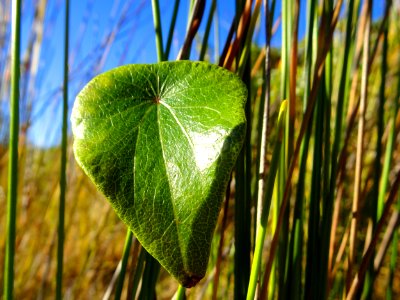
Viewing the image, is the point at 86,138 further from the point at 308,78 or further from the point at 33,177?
the point at 33,177

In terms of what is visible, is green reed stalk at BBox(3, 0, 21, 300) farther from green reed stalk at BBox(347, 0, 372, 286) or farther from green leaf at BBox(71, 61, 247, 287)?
green reed stalk at BBox(347, 0, 372, 286)

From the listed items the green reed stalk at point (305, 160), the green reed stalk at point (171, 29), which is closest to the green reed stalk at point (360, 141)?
the green reed stalk at point (305, 160)

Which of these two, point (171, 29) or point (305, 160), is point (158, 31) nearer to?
point (171, 29)

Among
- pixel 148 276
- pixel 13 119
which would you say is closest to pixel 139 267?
pixel 148 276

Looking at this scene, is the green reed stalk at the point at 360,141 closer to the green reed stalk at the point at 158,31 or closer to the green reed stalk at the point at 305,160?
the green reed stalk at the point at 305,160

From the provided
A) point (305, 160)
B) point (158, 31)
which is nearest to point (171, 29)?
point (158, 31)

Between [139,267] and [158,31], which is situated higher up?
[158,31]

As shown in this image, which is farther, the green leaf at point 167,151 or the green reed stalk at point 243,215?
the green reed stalk at point 243,215

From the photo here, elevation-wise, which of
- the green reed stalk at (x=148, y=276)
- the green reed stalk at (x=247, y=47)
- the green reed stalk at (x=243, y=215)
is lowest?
the green reed stalk at (x=148, y=276)

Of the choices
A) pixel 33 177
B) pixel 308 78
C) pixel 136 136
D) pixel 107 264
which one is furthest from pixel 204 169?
pixel 107 264

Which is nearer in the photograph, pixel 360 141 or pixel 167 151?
pixel 167 151
